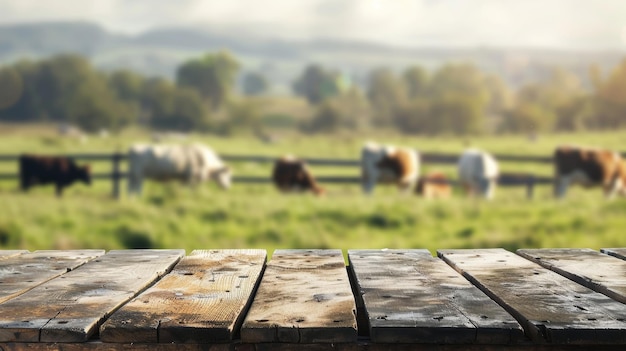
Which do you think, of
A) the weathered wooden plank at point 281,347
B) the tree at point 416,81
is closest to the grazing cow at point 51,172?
the weathered wooden plank at point 281,347

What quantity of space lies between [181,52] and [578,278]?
161 feet

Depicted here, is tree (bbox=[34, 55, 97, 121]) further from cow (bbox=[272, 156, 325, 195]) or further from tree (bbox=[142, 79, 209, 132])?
cow (bbox=[272, 156, 325, 195])

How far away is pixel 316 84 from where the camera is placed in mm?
40094

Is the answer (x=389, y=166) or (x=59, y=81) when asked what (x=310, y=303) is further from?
(x=59, y=81)

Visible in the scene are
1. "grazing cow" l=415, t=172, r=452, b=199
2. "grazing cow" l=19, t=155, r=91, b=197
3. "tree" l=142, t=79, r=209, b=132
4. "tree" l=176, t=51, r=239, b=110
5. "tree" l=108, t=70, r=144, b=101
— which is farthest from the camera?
"tree" l=176, t=51, r=239, b=110

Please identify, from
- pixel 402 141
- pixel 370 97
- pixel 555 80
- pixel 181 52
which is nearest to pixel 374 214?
Result: pixel 402 141

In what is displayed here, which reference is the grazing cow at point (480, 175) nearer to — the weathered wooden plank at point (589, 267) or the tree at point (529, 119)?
the tree at point (529, 119)

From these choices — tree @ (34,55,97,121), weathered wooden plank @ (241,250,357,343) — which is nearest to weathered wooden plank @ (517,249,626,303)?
weathered wooden plank @ (241,250,357,343)

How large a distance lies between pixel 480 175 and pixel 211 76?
26670 millimetres

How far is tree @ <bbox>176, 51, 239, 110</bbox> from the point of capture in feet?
125

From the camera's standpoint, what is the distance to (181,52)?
4956 cm

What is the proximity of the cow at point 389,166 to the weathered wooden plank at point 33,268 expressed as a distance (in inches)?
550

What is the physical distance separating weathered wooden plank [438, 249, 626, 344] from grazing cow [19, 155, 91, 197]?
15.9m

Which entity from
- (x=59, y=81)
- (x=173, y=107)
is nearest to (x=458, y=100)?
(x=173, y=107)
